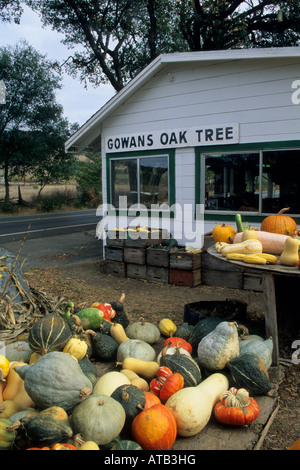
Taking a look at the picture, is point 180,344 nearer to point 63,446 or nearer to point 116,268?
point 63,446

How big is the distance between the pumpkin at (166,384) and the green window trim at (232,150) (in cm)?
521

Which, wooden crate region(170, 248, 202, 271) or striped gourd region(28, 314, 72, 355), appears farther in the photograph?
wooden crate region(170, 248, 202, 271)

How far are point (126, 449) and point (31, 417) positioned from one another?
678 millimetres

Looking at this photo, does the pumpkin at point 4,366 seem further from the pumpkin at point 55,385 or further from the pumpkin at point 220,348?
the pumpkin at point 220,348

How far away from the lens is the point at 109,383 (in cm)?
315

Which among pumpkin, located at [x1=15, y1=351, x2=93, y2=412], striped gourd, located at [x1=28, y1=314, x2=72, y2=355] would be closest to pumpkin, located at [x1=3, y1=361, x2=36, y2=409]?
pumpkin, located at [x1=15, y1=351, x2=93, y2=412]

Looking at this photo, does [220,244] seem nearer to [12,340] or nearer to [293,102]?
[12,340]

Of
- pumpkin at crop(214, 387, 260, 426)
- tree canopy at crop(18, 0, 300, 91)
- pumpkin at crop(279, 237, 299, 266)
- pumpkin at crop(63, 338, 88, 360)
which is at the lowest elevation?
pumpkin at crop(214, 387, 260, 426)

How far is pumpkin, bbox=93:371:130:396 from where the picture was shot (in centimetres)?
310

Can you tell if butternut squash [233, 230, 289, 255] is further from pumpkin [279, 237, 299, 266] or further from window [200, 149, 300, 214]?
window [200, 149, 300, 214]

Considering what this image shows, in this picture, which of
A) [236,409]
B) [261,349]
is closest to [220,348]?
[261,349]

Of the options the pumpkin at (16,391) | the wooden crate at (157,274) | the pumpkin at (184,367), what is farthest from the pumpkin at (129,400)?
the wooden crate at (157,274)

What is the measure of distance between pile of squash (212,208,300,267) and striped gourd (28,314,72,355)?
6.09 ft

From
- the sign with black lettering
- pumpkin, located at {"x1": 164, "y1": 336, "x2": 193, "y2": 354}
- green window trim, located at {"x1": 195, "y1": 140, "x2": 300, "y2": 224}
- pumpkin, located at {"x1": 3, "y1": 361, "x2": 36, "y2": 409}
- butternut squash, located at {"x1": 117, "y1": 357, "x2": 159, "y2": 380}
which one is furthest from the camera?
the sign with black lettering
